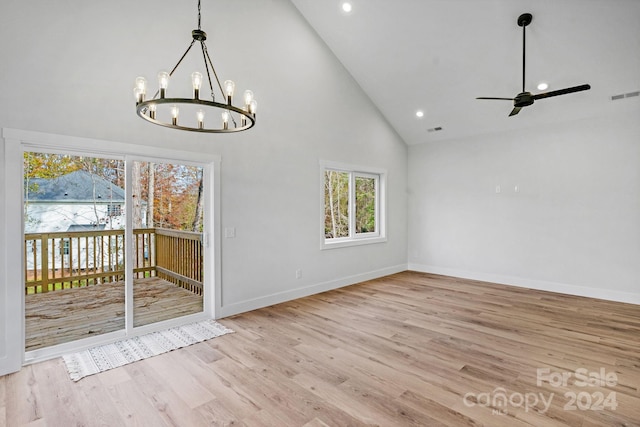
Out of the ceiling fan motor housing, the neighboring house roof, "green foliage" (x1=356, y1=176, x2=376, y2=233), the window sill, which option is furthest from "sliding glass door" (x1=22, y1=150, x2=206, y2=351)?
the ceiling fan motor housing

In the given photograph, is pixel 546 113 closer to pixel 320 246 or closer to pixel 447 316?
pixel 447 316

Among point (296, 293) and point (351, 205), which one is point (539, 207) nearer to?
point (351, 205)

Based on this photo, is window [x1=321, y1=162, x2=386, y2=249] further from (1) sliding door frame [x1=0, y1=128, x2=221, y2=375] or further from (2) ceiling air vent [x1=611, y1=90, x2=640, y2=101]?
(2) ceiling air vent [x1=611, y1=90, x2=640, y2=101]

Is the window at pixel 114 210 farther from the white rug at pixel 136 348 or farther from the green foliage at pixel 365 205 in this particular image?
the green foliage at pixel 365 205

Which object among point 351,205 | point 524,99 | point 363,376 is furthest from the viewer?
point 351,205

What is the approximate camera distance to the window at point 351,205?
18.8 feet

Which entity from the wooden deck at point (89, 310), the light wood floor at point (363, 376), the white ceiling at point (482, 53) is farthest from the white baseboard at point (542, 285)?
the wooden deck at point (89, 310)

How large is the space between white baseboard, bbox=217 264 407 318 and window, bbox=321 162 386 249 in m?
0.63

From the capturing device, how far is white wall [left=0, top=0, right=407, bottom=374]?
9.59 feet

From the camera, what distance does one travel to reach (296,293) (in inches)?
197

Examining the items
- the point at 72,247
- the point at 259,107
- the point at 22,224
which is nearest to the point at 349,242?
the point at 259,107

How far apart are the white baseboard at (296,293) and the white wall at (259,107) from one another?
19 mm

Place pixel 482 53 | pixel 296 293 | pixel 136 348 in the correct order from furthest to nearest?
1. pixel 296 293
2. pixel 482 53
3. pixel 136 348

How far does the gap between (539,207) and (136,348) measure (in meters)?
6.24
